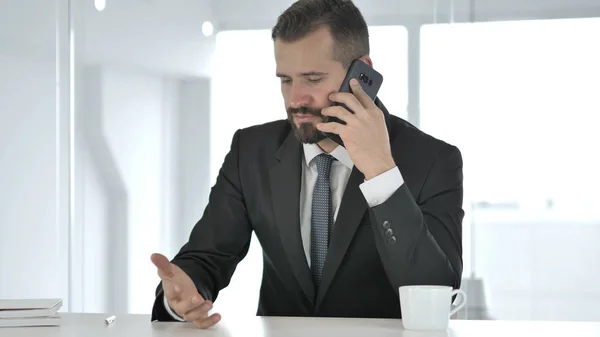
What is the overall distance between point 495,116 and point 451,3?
1.63ft

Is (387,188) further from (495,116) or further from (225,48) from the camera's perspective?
(225,48)

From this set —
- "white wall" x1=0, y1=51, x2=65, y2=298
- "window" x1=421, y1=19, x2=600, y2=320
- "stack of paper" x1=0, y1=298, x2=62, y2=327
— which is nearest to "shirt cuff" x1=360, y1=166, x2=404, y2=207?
"stack of paper" x1=0, y1=298, x2=62, y2=327

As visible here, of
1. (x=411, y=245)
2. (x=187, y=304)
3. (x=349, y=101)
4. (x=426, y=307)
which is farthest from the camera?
(x=349, y=101)

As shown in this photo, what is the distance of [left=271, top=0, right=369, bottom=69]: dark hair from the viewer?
2236 millimetres

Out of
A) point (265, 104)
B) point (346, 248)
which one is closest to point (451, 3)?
point (265, 104)

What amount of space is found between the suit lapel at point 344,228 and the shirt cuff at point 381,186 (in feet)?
0.63

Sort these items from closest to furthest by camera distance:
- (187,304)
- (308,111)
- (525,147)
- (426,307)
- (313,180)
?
(426,307)
(187,304)
(308,111)
(313,180)
(525,147)

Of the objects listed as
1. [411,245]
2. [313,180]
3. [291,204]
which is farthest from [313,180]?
[411,245]

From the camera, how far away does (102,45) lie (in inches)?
152

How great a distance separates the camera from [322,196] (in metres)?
2.20

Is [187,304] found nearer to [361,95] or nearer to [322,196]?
[322,196]

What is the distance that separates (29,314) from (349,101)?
855 millimetres

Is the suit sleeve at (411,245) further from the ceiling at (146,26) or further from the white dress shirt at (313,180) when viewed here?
the ceiling at (146,26)

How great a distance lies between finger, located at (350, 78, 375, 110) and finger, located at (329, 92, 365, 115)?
0.07ft
